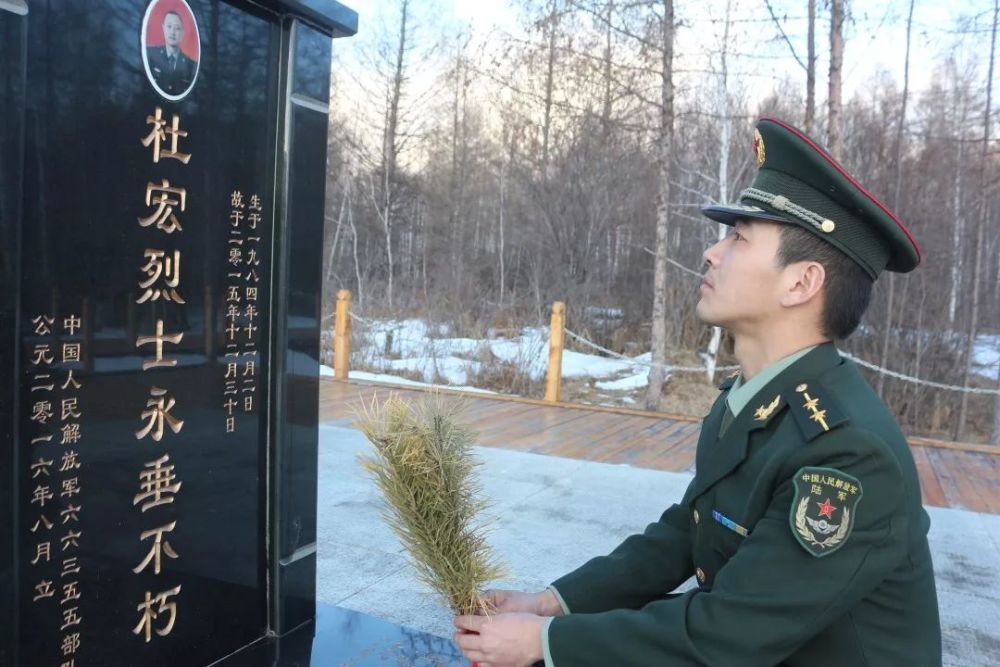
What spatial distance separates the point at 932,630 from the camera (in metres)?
1.46

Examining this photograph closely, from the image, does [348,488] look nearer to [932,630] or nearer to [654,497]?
[654,497]

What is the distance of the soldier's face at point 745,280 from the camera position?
5.15ft

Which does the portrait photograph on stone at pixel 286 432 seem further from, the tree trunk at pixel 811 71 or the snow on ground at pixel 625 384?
the snow on ground at pixel 625 384

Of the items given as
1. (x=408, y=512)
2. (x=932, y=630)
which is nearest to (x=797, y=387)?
(x=932, y=630)

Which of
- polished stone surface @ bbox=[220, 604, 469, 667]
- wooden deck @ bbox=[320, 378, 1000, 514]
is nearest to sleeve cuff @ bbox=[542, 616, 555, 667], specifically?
polished stone surface @ bbox=[220, 604, 469, 667]

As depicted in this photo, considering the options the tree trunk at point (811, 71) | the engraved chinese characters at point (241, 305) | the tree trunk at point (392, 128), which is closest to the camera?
the engraved chinese characters at point (241, 305)

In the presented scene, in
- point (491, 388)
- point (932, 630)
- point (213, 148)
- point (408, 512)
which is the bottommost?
point (491, 388)

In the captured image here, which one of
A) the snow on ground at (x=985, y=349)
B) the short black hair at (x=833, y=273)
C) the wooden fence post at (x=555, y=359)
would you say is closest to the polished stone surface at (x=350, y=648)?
the short black hair at (x=833, y=273)

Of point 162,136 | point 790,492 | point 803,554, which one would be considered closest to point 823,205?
point 790,492

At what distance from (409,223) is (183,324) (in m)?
20.2

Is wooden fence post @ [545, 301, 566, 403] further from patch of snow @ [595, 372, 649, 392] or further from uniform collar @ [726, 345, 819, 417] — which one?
uniform collar @ [726, 345, 819, 417]

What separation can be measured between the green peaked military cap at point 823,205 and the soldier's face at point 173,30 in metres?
1.33

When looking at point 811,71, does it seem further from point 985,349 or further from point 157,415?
point 157,415

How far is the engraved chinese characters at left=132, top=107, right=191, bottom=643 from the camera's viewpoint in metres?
1.86
